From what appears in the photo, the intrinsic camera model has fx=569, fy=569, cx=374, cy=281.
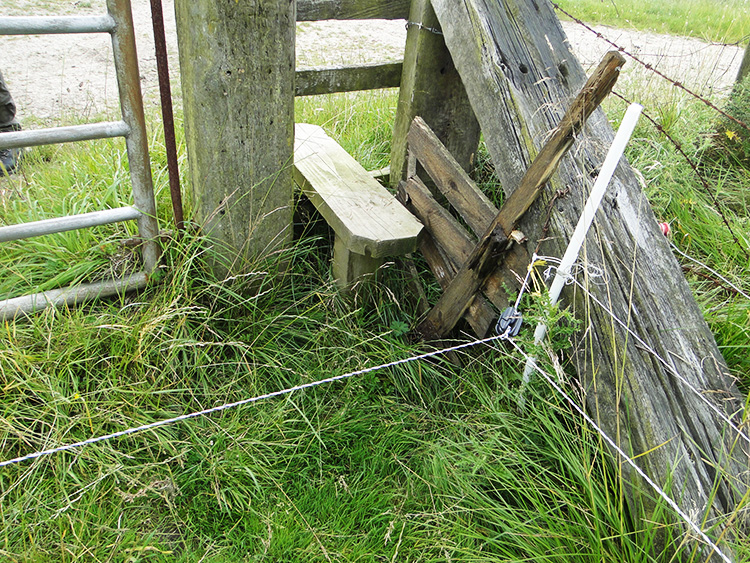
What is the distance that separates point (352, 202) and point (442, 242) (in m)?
0.47

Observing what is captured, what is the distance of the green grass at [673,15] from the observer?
353 inches

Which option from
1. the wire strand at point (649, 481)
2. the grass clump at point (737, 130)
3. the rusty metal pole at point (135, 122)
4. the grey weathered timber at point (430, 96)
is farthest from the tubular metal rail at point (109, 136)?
the grass clump at point (737, 130)

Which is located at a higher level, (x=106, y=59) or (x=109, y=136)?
(x=109, y=136)

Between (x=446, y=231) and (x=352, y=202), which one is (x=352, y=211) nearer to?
(x=352, y=202)

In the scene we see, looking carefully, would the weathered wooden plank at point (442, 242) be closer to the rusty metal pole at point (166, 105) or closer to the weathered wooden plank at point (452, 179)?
the weathered wooden plank at point (452, 179)

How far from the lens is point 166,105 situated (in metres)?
2.41

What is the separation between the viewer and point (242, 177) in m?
2.51

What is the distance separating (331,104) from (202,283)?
231 cm

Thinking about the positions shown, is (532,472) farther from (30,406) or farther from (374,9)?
(374,9)

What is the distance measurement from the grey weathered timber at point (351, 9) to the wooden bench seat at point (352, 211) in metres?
0.64

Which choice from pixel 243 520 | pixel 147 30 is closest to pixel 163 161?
pixel 243 520

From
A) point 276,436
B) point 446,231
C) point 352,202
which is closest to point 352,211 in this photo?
point 352,202

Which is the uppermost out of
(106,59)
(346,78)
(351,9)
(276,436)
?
(351,9)

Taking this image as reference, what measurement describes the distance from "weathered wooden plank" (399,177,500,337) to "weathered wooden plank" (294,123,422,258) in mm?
114
